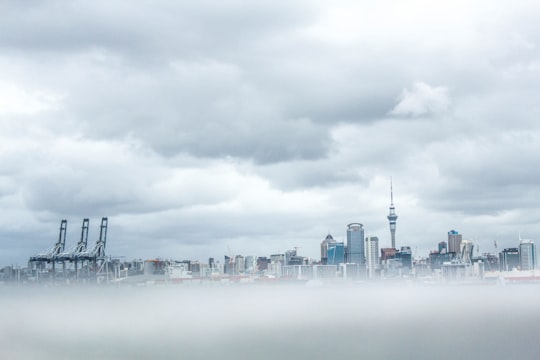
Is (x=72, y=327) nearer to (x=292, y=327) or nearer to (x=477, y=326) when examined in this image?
(x=292, y=327)

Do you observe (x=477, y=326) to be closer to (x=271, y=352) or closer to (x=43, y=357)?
(x=271, y=352)

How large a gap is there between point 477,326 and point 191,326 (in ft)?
155

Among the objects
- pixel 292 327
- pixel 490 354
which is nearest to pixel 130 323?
pixel 292 327

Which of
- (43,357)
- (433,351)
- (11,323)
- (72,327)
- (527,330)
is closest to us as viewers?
(43,357)

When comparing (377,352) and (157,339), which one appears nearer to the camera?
(377,352)

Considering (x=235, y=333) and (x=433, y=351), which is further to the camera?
(x=235, y=333)

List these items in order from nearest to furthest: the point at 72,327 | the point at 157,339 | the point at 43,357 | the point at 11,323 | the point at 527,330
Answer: the point at 43,357 → the point at 157,339 → the point at 527,330 → the point at 72,327 → the point at 11,323

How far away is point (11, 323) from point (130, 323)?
20831 millimetres

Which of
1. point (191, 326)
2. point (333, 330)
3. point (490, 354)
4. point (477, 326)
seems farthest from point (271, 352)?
point (477, 326)

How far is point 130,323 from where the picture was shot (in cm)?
12638

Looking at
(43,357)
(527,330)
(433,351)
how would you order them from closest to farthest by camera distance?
(43,357) → (433,351) → (527,330)

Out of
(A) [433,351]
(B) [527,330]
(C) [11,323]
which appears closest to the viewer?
(A) [433,351]

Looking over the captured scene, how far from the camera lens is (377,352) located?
80.7 metres

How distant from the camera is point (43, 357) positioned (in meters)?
76.1
